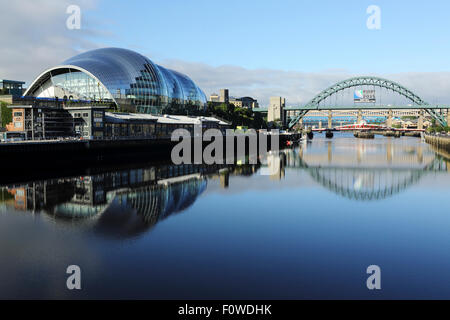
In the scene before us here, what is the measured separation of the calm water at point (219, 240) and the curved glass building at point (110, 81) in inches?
1847

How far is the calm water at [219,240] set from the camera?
12422 mm

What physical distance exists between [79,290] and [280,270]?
646cm

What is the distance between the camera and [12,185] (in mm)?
30141

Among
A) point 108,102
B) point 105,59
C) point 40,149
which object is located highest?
point 105,59

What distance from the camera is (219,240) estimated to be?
681 inches

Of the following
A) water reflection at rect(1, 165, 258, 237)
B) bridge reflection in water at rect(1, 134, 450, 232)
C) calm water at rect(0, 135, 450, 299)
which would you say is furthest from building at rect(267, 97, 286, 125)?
calm water at rect(0, 135, 450, 299)

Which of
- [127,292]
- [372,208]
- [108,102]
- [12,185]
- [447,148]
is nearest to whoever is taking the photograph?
[127,292]

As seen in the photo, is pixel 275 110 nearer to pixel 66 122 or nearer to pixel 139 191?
pixel 66 122

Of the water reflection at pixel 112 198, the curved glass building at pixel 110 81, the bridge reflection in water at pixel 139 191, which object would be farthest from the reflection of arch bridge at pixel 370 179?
the curved glass building at pixel 110 81

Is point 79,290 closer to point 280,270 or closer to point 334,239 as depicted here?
point 280,270

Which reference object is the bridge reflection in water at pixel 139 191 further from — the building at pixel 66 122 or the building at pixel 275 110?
the building at pixel 275 110

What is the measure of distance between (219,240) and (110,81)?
65.9m

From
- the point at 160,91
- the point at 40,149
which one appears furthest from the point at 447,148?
the point at 40,149

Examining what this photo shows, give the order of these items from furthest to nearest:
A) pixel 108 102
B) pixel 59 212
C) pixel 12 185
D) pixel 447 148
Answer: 1. pixel 447 148
2. pixel 108 102
3. pixel 12 185
4. pixel 59 212
